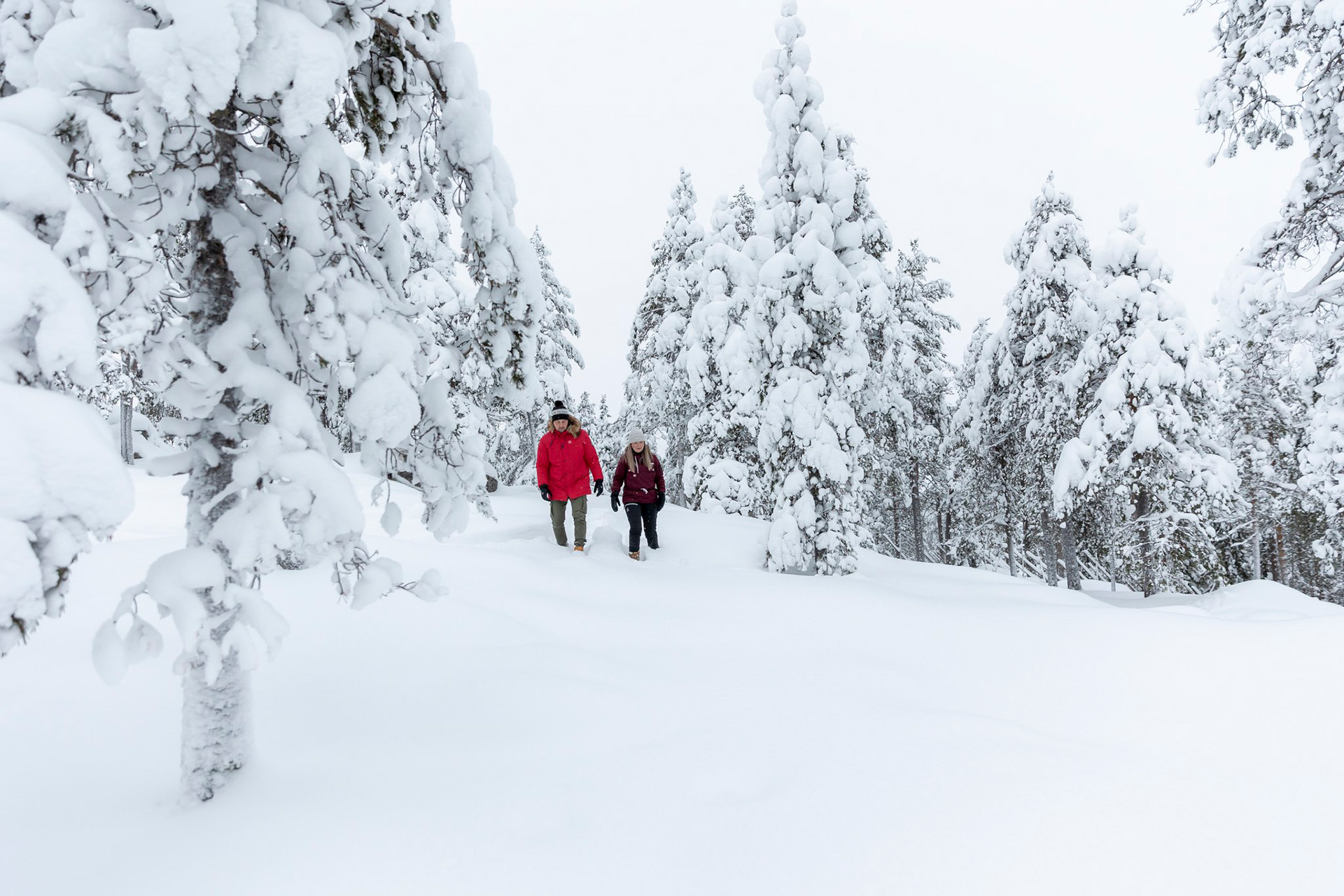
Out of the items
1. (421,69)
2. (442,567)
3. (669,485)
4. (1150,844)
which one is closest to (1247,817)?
(1150,844)

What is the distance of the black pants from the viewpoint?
977cm

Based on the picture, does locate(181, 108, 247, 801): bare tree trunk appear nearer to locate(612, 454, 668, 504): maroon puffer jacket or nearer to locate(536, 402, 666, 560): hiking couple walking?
locate(536, 402, 666, 560): hiking couple walking

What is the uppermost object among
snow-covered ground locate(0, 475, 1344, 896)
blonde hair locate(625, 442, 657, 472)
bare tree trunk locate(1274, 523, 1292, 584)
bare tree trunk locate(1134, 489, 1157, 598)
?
blonde hair locate(625, 442, 657, 472)

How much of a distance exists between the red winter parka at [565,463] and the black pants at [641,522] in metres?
0.81

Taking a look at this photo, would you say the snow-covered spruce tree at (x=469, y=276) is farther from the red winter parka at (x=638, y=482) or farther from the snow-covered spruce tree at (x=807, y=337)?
the snow-covered spruce tree at (x=807, y=337)

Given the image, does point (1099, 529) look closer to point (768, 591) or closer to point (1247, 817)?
point (768, 591)

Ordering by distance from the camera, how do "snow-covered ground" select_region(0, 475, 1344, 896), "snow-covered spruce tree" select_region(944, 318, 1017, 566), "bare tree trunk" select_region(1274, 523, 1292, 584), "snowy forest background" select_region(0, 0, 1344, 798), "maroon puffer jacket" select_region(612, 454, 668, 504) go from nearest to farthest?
"snowy forest background" select_region(0, 0, 1344, 798), "snow-covered ground" select_region(0, 475, 1344, 896), "maroon puffer jacket" select_region(612, 454, 668, 504), "snow-covered spruce tree" select_region(944, 318, 1017, 566), "bare tree trunk" select_region(1274, 523, 1292, 584)

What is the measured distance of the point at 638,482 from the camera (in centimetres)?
973

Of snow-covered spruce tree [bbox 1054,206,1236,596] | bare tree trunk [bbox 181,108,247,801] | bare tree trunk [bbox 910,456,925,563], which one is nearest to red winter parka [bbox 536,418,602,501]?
bare tree trunk [bbox 181,108,247,801]

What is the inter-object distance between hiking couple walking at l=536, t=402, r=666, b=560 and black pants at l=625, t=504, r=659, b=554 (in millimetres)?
10

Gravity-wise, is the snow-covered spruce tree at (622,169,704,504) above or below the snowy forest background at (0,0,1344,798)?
above

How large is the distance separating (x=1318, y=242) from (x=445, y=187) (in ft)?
33.6

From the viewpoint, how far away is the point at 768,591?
693 centimetres

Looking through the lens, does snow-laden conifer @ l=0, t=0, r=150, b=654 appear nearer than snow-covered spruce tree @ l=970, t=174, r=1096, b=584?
Yes
